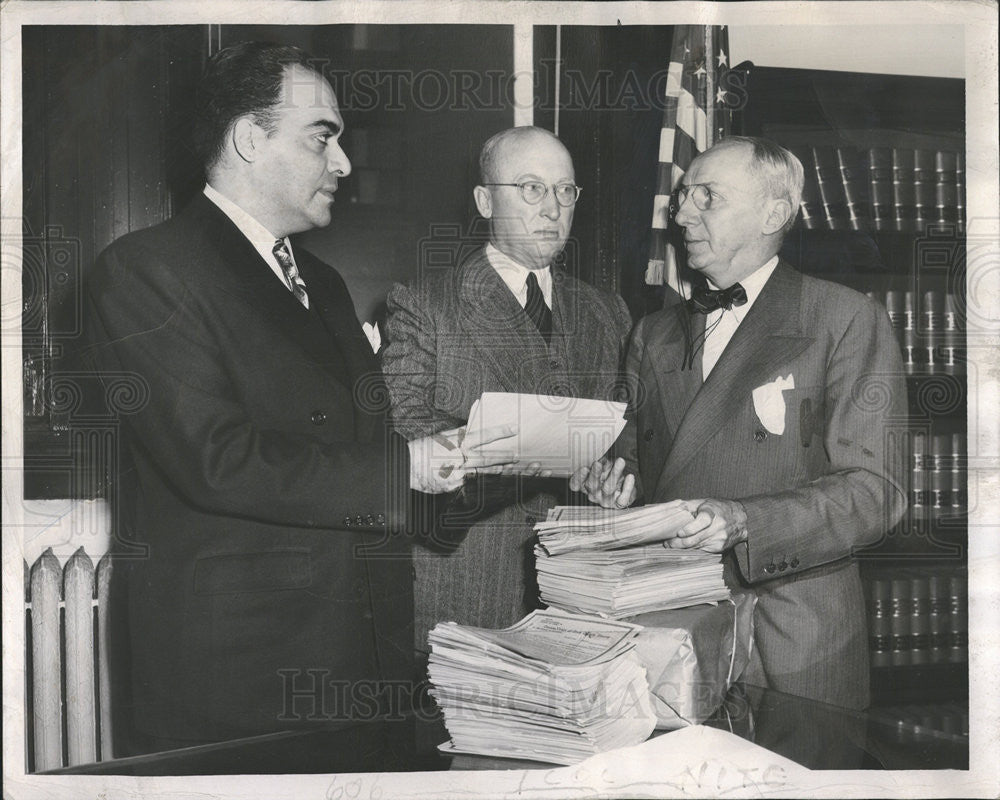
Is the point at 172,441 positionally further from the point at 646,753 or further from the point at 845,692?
the point at 845,692

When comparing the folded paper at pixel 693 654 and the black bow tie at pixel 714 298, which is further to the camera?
the black bow tie at pixel 714 298

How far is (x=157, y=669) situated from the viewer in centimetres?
242

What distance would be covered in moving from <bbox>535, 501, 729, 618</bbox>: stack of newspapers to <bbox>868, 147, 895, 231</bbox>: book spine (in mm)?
943

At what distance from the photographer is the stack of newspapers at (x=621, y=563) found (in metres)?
2.30

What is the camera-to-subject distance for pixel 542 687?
2.21 m

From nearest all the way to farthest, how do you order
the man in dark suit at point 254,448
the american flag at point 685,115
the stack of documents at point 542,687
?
the stack of documents at point 542,687
the man in dark suit at point 254,448
the american flag at point 685,115

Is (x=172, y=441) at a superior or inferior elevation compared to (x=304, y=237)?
inferior

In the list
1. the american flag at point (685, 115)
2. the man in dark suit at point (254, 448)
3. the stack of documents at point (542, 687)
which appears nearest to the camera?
the stack of documents at point (542, 687)

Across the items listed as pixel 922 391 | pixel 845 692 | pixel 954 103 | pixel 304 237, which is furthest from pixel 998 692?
pixel 304 237

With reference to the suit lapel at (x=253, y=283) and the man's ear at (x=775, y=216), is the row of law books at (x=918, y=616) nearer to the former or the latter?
the man's ear at (x=775, y=216)

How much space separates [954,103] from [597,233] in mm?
1059

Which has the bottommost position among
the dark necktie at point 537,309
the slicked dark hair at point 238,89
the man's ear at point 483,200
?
the dark necktie at point 537,309

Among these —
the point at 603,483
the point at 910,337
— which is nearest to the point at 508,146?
the point at 603,483

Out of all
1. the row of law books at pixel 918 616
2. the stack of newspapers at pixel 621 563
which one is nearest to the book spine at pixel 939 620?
the row of law books at pixel 918 616
